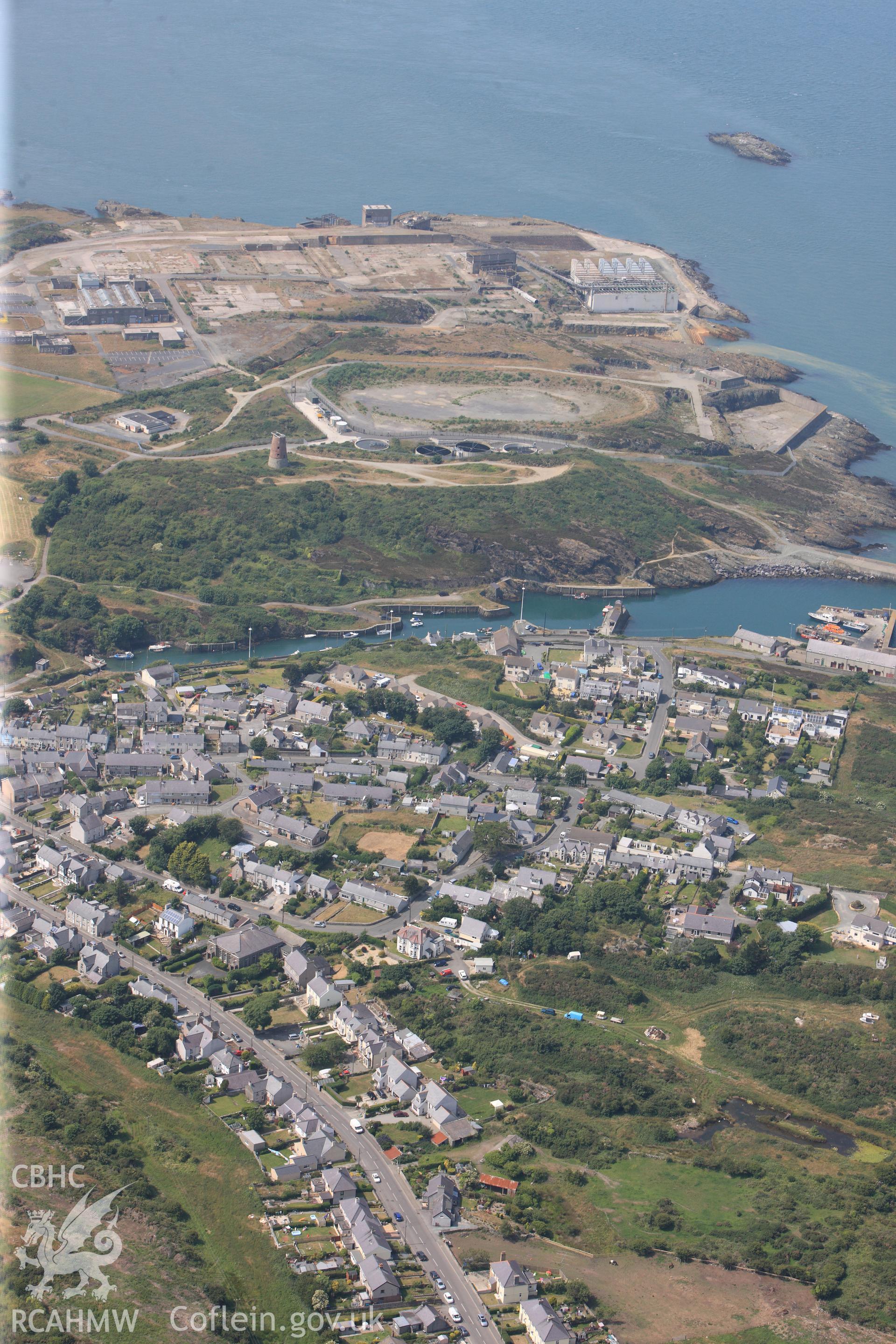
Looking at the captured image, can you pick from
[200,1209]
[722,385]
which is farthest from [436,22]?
[200,1209]

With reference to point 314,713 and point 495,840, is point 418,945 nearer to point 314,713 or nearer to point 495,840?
point 495,840

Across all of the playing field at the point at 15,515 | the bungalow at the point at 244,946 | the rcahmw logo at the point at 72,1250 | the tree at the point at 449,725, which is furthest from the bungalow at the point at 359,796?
the playing field at the point at 15,515

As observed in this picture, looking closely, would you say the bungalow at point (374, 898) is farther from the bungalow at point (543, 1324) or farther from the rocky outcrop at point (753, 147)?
the rocky outcrop at point (753, 147)

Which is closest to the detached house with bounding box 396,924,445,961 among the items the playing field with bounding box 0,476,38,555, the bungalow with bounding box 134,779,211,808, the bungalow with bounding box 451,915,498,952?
the bungalow with bounding box 451,915,498,952

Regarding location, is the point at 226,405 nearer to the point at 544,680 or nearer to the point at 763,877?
the point at 544,680

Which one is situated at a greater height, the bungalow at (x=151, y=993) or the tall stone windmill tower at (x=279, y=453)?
the tall stone windmill tower at (x=279, y=453)
